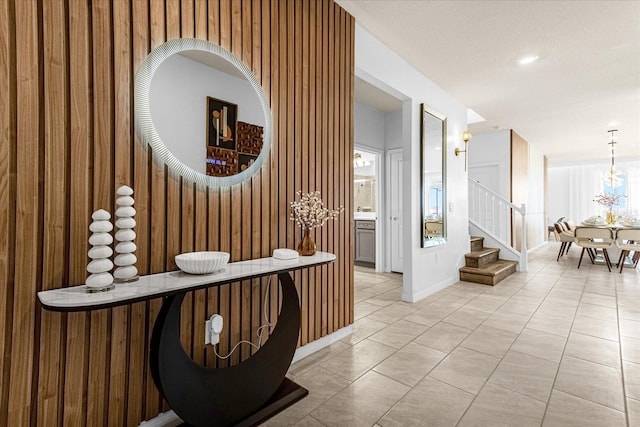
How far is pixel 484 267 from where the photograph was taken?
501 centimetres

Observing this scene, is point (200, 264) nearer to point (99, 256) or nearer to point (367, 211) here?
point (99, 256)

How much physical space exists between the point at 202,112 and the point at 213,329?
1263 millimetres

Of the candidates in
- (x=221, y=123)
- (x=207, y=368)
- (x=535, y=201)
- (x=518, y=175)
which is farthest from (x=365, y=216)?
(x=535, y=201)

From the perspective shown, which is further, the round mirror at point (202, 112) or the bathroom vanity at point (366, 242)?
the bathroom vanity at point (366, 242)

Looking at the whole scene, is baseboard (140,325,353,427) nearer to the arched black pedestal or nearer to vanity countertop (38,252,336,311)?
the arched black pedestal

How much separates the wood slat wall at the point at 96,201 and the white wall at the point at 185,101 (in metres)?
0.11

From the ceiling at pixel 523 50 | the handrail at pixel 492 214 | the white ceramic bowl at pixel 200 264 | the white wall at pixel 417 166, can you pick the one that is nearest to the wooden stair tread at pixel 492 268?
the white wall at pixel 417 166

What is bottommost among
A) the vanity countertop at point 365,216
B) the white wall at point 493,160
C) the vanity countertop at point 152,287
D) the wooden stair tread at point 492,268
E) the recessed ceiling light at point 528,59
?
the wooden stair tread at point 492,268

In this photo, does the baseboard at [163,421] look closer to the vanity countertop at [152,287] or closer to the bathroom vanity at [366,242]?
the vanity countertop at [152,287]

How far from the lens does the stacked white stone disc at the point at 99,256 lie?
1.23 m

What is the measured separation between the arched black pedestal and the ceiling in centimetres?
269

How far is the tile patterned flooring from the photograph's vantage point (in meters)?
1.71

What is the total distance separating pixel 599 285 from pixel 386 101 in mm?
4270

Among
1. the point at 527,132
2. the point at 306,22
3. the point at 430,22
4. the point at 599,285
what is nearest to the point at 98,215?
the point at 306,22
